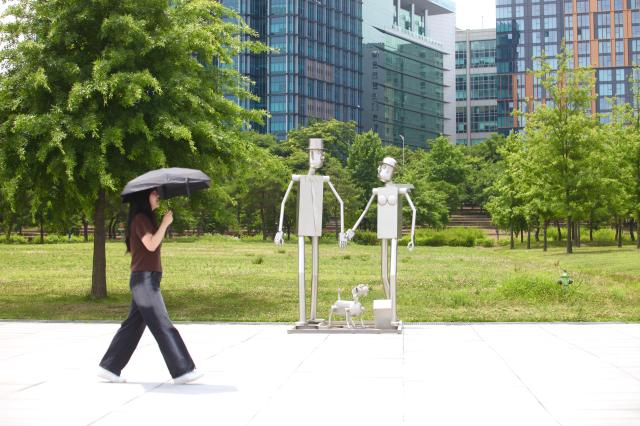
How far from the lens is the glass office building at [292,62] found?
401 ft

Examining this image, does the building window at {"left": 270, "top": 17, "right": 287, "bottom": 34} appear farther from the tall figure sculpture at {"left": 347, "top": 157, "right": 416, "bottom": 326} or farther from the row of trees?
the tall figure sculpture at {"left": 347, "top": 157, "right": 416, "bottom": 326}

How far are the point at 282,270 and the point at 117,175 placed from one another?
14960 mm

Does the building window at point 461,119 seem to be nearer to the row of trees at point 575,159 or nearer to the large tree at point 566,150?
the row of trees at point 575,159

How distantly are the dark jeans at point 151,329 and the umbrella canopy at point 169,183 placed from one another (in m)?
0.85

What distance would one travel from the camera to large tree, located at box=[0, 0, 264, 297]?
16094 millimetres

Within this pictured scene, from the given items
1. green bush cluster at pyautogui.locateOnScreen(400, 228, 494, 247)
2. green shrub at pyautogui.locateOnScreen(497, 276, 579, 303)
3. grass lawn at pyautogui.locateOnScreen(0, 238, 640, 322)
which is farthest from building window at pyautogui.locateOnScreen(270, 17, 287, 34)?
green shrub at pyautogui.locateOnScreen(497, 276, 579, 303)

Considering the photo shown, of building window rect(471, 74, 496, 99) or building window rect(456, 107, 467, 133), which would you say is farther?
building window rect(456, 107, 467, 133)

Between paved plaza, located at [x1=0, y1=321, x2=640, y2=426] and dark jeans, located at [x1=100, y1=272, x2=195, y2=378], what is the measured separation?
23 centimetres

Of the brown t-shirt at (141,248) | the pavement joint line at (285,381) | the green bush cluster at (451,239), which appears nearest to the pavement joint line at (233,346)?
the pavement joint line at (285,381)

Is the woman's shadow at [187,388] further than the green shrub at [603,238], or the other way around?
the green shrub at [603,238]

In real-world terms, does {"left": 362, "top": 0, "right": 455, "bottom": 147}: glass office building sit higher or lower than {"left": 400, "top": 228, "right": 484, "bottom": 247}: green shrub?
higher

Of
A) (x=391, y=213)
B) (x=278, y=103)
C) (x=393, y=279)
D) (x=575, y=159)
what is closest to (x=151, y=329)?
(x=393, y=279)

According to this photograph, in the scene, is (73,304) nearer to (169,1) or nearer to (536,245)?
(169,1)

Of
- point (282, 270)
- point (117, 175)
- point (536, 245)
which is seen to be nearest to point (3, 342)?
point (117, 175)
